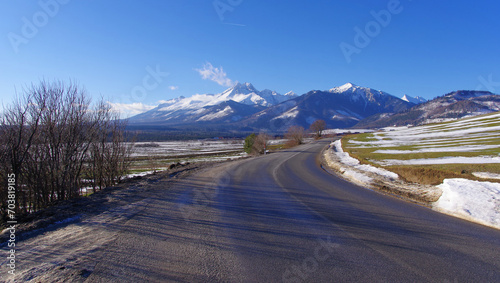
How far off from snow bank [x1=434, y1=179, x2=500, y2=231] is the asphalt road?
68 cm

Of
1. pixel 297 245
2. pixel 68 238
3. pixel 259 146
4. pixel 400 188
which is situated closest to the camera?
pixel 297 245

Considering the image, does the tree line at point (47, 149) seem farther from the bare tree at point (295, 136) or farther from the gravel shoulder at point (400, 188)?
the bare tree at point (295, 136)

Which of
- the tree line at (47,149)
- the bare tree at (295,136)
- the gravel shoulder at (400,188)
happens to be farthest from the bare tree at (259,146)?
the tree line at (47,149)

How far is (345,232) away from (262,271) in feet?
9.17

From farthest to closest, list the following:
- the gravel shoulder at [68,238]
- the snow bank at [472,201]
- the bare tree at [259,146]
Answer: the bare tree at [259,146] < the snow bank at [472,201] < the gravel shoulder at [68,238]

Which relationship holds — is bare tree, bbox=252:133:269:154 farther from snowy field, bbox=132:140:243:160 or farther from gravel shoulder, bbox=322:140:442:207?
gravel shoulder, bbox=322:140:442:207

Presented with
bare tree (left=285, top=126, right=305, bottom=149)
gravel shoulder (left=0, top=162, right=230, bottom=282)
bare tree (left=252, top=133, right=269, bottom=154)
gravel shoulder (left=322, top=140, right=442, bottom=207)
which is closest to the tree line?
gravel shoulder (left=0, top=162, right=230, bottom=282)

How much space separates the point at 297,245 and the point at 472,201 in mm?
6767

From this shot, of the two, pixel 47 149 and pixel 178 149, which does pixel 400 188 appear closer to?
pixel 47 149

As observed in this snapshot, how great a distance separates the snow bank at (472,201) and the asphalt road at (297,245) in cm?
68

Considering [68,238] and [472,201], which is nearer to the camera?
[68,238]

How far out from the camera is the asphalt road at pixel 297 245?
4.11m

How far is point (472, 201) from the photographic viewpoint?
7941mm

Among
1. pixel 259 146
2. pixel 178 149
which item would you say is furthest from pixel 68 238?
pixel 178 149
